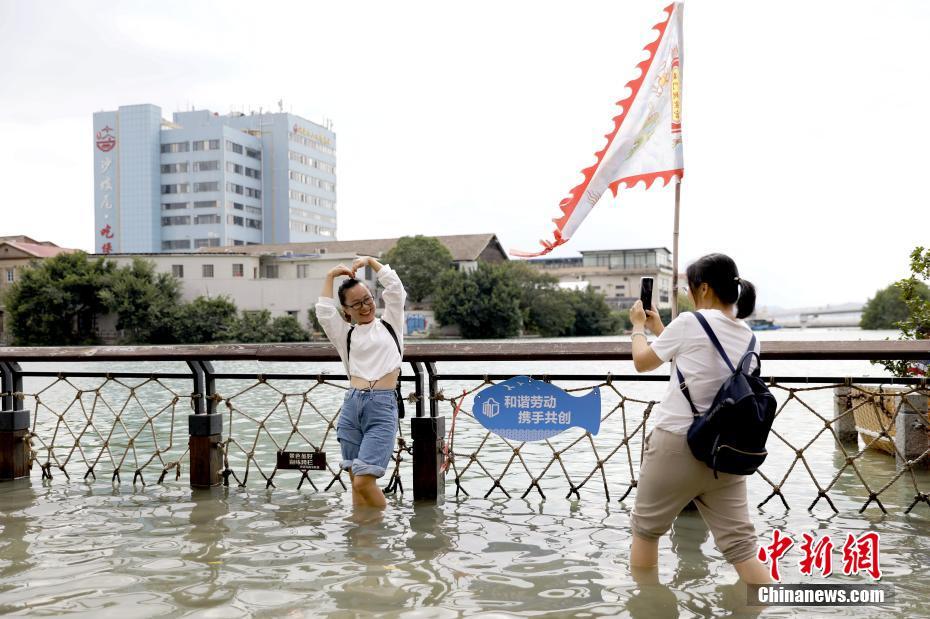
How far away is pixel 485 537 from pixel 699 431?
1843 millimetres

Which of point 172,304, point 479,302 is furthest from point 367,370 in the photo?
point 479,302

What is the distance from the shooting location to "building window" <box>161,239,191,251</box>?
307 ft

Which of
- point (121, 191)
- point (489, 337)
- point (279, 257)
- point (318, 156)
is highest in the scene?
point (318, 156)

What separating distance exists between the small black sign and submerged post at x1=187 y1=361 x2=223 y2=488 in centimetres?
82

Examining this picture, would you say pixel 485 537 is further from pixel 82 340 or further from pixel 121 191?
pixel 121 191

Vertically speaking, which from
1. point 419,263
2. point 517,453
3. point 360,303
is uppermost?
point 419,263

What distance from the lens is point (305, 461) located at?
5.21 meters

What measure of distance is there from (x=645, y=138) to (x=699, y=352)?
2.06 meters

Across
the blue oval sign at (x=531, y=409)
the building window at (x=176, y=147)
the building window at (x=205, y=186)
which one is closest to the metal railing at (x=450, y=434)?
the blue oval sign at (x=531, y=409)

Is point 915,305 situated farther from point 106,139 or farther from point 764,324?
point 764,324

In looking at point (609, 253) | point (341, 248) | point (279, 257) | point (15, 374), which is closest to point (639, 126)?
point (15, 374)

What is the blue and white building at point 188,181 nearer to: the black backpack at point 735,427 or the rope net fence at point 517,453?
the rope net fence at point 517,453

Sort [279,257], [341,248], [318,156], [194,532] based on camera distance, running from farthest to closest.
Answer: [318,156] → [341,248] → [279,257] → [194,532]

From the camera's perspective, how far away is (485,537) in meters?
4.43
